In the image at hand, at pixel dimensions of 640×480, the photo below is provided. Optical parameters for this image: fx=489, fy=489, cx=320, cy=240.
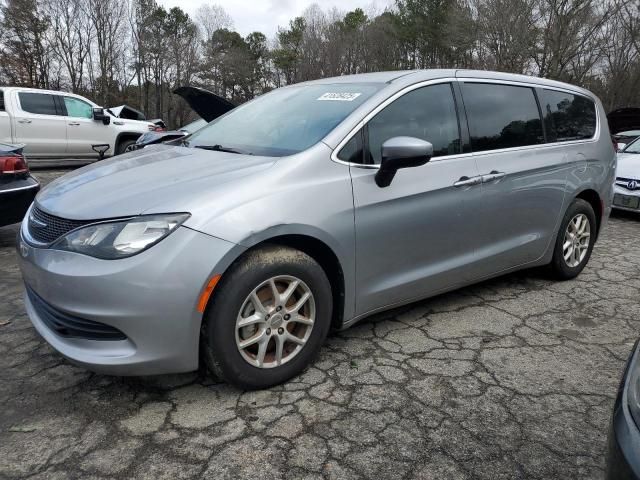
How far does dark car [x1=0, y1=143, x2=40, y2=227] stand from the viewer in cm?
440

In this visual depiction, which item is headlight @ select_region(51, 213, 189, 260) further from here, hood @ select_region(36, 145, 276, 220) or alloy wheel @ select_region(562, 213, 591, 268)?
alloy wheel @ select_region(562, 213, 591, 268)

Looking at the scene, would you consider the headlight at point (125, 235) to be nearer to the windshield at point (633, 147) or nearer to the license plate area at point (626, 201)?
the license plate area at point (626, 201)

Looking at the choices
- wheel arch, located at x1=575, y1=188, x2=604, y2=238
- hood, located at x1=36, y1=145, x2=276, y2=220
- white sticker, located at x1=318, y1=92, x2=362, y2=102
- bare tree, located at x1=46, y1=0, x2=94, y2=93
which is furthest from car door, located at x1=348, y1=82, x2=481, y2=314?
bare tree, located at x1=46, y1=0, x2=94, y2=93

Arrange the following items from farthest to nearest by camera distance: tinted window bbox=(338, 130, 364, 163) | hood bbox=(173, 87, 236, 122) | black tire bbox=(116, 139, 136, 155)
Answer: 1. black tire bbox=(116, 139, 136, 155)
2. hood bbox=(173, 87, 236, 122)
3. tinted window bbox=(338, 130, 364, 163)

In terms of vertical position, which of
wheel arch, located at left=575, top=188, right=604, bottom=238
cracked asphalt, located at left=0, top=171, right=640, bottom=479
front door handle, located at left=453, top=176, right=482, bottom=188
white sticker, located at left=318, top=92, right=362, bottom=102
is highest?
white sticker, located at left=318, top=92, right=362, bottom=102

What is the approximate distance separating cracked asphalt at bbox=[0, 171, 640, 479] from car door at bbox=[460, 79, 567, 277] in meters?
0.55

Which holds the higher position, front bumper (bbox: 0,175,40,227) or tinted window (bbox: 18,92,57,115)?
tinted window (bbox: 18,92,57,115)

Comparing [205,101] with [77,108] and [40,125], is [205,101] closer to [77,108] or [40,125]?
[40,125]

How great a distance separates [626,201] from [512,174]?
5019 millimetres

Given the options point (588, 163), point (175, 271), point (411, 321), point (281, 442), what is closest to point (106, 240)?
point (175, 271)

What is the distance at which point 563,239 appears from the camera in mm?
3928

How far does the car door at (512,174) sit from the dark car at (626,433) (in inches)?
72.3

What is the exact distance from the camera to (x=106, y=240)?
2.08 meters

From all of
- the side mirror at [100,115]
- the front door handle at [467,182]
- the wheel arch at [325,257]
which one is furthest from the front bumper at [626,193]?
the side mirror at [100,115]
